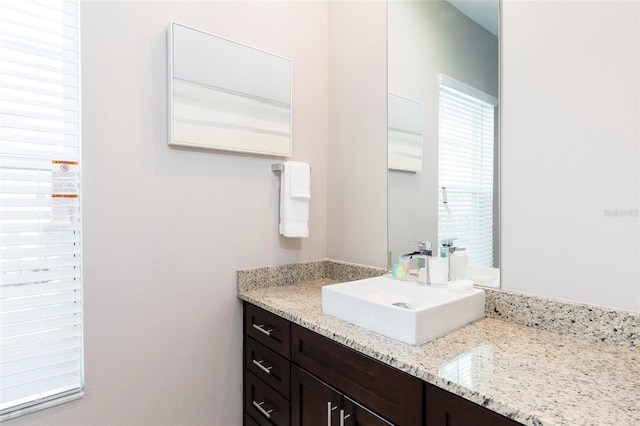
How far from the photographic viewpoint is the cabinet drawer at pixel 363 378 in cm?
91

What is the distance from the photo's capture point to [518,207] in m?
1.23

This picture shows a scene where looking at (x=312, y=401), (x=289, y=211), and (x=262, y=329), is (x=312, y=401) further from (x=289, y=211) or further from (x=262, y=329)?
(x=289, y=211)

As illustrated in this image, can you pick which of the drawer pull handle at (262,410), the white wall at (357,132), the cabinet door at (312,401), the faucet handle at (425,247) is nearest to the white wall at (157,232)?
the drawer pull handle at (262,410)

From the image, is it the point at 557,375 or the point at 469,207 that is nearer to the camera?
the point at 557,375

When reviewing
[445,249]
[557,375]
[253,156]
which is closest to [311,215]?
[253,156]

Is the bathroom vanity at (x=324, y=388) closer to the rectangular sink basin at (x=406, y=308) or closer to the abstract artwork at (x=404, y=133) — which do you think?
the rectangular sink basin at (x=406, y=308)

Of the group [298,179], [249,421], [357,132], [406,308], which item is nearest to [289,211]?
[298,179]

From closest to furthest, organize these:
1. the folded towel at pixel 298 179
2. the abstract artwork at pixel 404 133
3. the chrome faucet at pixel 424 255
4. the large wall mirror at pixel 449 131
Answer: the large wall mirror at pixel 449 131 → the chrome faucet at pixel 424 255 → the abstract artwork at pixel 404 133 → the folded towel at pixel 298 179

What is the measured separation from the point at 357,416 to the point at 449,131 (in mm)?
1123

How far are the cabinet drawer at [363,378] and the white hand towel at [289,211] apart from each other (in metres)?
0.55

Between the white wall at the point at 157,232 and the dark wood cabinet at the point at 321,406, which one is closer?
the dark wood cabinet at the point at 321,406

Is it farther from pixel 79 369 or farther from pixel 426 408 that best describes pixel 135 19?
pixel 426 408

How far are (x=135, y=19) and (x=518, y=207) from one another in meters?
1.61

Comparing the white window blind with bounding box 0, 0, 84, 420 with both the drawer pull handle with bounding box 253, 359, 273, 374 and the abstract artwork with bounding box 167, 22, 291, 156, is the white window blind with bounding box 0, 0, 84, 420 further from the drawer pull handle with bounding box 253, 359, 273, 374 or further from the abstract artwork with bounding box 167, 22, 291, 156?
the drawer pull handle with bounding box 253, 359, 273, 374
